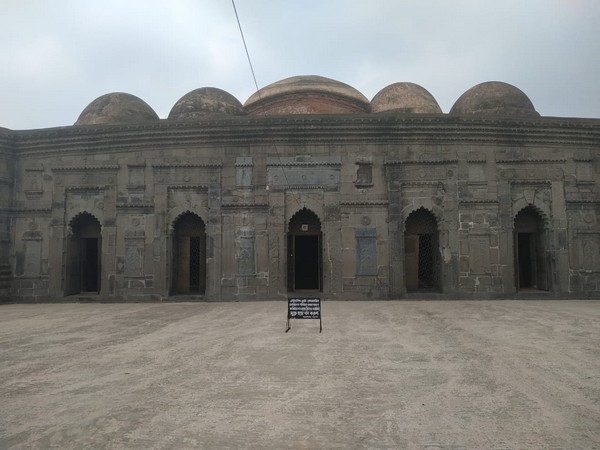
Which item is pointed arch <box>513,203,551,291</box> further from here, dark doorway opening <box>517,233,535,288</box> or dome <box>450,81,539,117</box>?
dome <box>450,81,539,117</box>

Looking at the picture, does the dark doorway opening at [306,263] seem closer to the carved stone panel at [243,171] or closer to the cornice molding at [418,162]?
the carved stone panel at [243,171]

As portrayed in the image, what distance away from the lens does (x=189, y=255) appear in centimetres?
1120

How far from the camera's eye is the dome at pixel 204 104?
39.9ft

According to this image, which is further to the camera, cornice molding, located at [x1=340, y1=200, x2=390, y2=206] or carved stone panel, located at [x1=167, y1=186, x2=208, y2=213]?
carved stone panel, located at [x1=167, y1=186, x2=208, y2=213]

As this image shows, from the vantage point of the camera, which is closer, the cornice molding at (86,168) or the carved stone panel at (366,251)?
the carved stone panel at (366,251)

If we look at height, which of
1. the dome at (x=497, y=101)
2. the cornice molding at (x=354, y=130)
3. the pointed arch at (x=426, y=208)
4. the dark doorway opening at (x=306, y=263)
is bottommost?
the dark doorway opening at (x=306, y=263)

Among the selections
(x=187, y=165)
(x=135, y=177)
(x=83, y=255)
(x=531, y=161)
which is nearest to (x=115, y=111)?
(x=135, y=177)

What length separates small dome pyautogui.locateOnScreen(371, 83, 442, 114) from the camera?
12867 millimetres

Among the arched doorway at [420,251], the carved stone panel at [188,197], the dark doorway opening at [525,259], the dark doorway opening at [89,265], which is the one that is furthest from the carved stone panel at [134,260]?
the dark doorway opening at [525,259]

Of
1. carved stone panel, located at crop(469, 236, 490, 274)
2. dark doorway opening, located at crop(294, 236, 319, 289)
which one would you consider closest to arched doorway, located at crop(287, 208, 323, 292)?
dark doorway opening, located at crop(294, 236, 319, 289)

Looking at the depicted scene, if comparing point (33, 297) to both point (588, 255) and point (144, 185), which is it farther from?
point (588, 255)

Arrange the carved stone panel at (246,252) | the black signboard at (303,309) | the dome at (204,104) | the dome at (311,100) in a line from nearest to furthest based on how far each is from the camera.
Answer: the black signboard at (303,309) < the carved stone panel at (246,252) < the dome at (204,104) < the dome at (311,100)

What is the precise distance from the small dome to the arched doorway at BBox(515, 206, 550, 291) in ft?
14.9

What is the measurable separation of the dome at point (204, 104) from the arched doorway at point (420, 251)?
6.76m
